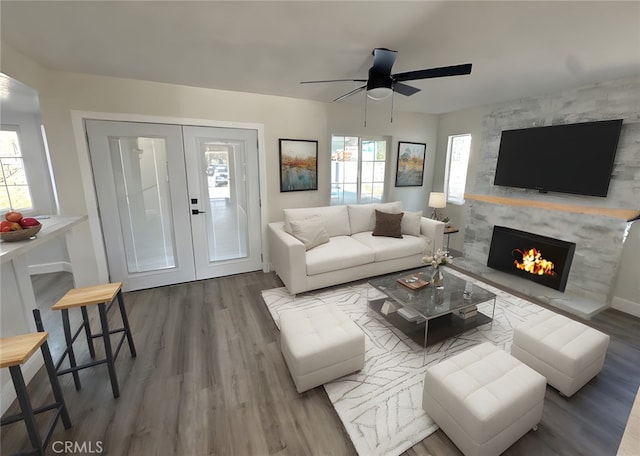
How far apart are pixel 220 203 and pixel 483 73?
3.45 m

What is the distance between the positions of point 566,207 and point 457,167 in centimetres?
188

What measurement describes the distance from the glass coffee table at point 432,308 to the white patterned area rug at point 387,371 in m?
0.12

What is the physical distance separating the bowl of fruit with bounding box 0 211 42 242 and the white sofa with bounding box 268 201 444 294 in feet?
6.60

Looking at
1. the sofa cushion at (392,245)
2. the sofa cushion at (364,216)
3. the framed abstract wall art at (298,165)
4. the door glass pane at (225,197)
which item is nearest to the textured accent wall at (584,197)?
the sofa cushion at (392,245)

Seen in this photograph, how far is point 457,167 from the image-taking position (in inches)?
190

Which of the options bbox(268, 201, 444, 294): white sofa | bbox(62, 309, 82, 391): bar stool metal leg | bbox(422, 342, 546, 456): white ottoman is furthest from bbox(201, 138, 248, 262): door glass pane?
bbox(422, 342, 546, 456): white ottoman

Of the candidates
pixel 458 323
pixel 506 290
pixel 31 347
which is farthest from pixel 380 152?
pixel 31 347

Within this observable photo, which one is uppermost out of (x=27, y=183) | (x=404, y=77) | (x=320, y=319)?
(x=404, y=77)

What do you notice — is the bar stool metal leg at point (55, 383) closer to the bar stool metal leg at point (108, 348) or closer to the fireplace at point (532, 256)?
the bar stool metal leg at point (108, 348)

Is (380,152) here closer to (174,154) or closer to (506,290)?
(506,290)

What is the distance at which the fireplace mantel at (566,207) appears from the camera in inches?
108

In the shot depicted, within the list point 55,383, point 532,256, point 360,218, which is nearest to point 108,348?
point 55,383

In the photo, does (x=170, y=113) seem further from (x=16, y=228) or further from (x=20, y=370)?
(x=20, y=370)

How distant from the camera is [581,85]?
2.96m
